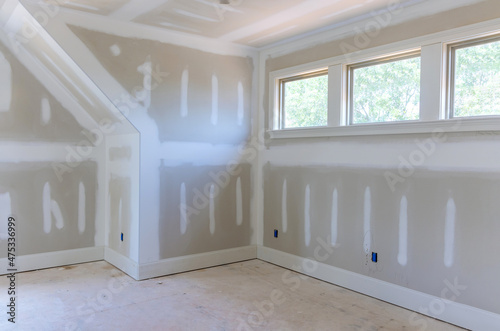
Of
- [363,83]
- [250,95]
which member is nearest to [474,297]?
[363,83]

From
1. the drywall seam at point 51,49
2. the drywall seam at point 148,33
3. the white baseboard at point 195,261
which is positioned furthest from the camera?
the white baseboard at point 195,261

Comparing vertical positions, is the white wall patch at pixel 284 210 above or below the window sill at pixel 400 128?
below

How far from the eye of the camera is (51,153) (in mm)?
4566

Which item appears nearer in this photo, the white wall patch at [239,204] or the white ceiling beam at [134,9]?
the white ceiling beam at [134,9]

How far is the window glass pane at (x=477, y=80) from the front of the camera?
3029 millimetres

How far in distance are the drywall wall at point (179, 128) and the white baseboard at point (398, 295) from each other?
3.30 ft

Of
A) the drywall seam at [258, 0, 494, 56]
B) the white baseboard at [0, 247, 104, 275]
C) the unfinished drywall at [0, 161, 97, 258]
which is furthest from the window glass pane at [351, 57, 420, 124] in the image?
the white baseboard at [0, 247, 104, 275]

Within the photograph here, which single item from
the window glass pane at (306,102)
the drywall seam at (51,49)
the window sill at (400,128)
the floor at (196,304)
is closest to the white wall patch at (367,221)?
the floor at (196,304)

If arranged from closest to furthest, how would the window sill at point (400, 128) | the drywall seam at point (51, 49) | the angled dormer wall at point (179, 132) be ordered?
the window sill at point (400, 128), the drywall seam at point (51, 49), the angled dormer wall at point (179, 132)

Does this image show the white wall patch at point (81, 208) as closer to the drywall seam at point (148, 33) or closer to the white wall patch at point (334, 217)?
the drywall seam at point (148, 33)

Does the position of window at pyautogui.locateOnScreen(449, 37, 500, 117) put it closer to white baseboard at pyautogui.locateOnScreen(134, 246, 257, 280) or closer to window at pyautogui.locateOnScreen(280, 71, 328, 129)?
window at pyautogui.locateOnScreen(280, 71, 328, 129)

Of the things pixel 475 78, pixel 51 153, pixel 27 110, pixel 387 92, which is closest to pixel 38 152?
pixel 51 153

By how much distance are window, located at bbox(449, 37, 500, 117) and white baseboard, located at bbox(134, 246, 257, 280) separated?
9.81 ft

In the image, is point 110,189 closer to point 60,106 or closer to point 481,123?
point 60,106
